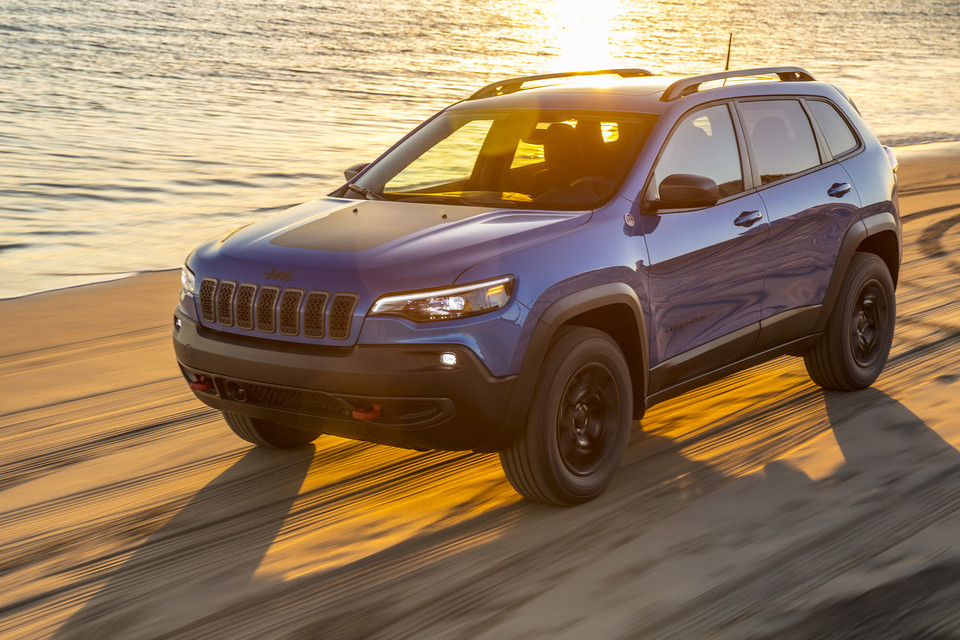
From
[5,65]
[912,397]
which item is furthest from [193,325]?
[5,65]

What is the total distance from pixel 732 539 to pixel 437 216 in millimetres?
1750

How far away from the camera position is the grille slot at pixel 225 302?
4.38 m

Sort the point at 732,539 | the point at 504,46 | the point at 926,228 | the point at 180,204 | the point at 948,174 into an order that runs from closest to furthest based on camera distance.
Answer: the point at 732,539
the point at 926,228
the point at 180,204
the point at 948,174
the point at 504,46

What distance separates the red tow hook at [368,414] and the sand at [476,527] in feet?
1.71

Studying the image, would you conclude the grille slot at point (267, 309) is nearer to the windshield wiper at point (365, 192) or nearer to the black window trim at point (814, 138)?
the windshield wiper at point (365, 192)

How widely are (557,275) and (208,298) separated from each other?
1397 millimetres

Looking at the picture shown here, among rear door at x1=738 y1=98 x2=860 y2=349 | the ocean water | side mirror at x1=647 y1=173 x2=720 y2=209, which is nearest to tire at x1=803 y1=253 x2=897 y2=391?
rear door at x1=738 y1=98 x2=860 y2=349

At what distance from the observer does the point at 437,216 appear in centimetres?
470

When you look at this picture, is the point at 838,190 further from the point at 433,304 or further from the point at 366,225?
the point at 433,304

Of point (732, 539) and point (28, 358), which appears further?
point (28, 358)

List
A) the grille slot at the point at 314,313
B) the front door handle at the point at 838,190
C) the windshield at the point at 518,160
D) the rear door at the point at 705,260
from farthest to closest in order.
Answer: the front door handle at the point at 838,190 < the windshield at the point at 518,160 < the rear door at the point at 705,260 < the grille slot at the point at 314,313

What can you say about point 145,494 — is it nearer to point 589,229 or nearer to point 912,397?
point 589,229

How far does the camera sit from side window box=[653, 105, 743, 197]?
16.5ft

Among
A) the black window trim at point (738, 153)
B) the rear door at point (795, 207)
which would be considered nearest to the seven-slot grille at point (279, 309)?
the black window trim at point (738, 153)
